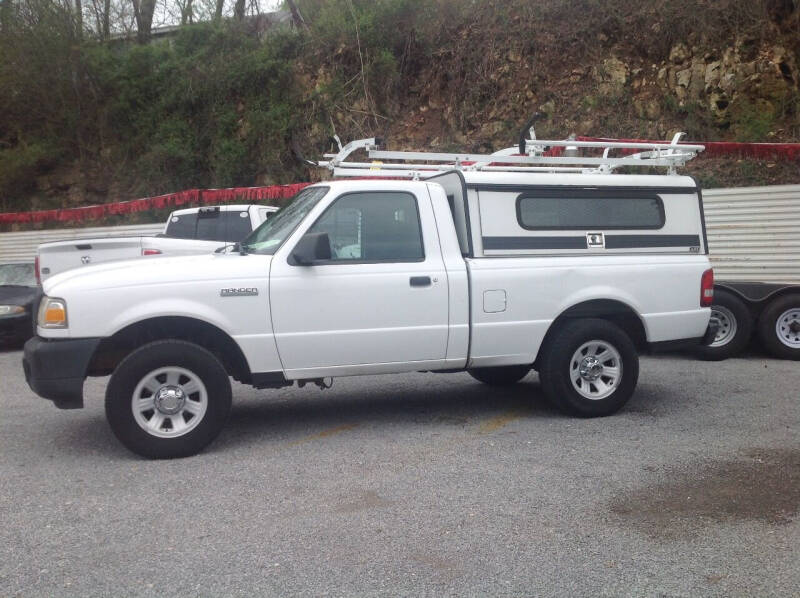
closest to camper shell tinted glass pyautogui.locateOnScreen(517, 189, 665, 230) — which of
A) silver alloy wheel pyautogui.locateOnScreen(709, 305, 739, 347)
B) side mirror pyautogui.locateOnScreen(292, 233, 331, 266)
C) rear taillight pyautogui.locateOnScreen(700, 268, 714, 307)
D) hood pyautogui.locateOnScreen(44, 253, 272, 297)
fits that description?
rear taillight pyautogui.locateOnScreen(700, 268, 714, 307)

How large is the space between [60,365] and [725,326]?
761cm

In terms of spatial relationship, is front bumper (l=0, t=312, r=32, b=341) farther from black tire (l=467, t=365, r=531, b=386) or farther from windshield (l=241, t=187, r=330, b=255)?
black tire (l=467, t=365, r=531, b=386)

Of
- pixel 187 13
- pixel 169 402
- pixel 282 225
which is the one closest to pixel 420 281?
pixel 282 225

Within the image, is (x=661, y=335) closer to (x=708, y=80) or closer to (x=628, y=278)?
(x=628, y=278)

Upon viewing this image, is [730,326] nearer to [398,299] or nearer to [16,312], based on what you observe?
[398,299]

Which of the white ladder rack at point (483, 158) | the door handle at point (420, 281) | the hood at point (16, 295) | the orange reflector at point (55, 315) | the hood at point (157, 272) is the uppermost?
the white ladder rack at point (483, 158)

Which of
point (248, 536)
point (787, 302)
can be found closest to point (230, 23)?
point (787, 302)

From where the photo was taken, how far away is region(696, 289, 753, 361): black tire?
9.62m

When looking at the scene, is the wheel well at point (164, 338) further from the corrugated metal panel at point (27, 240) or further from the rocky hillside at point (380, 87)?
the corrugated metal panel at point (27, 240)

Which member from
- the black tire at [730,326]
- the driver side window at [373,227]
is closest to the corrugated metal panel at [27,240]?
the black tire at [730,326]

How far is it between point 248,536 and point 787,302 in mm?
7738

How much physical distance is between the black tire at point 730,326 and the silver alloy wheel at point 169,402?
6.45 metres

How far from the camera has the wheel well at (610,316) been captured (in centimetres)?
683

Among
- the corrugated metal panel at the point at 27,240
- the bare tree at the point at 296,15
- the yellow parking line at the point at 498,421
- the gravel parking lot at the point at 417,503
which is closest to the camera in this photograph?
the gravel parking lot at the point at 417,503
